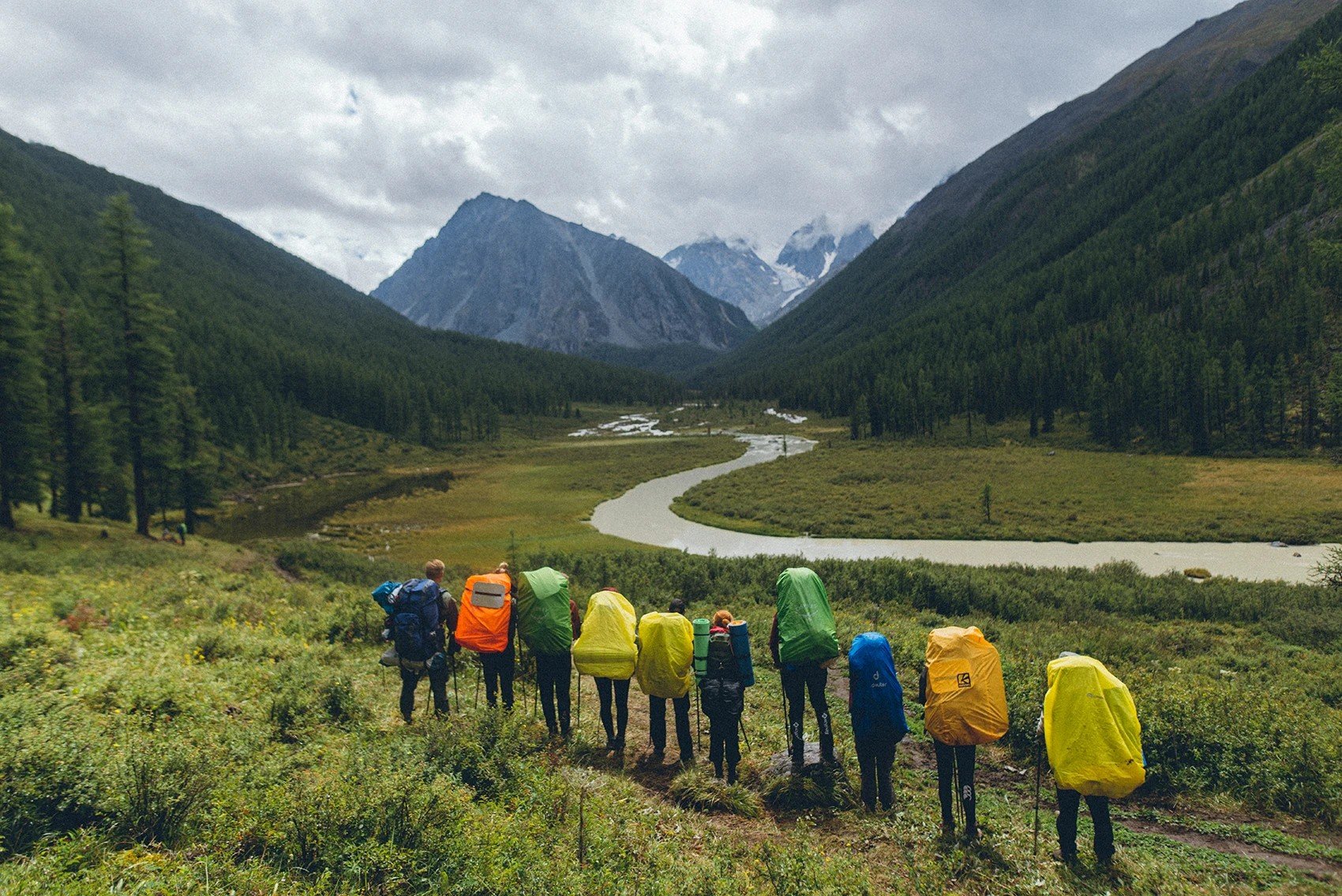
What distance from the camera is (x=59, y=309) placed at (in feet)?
117

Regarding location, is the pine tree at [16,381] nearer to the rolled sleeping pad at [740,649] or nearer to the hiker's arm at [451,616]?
the hiker's arm at [451,616]

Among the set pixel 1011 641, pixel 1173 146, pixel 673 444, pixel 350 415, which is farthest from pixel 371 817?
pixel 1173 146

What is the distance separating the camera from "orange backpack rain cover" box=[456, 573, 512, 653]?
9.97 m

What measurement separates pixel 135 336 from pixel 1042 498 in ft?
238

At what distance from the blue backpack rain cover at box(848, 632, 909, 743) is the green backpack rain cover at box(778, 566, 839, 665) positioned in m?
0.59

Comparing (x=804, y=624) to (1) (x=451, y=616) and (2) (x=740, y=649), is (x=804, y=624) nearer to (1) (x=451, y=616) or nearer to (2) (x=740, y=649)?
(2) (x=740, y=649)

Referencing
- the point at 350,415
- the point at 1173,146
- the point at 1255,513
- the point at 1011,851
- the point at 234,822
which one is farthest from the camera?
the point at 1173,146

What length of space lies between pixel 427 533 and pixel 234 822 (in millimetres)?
50117

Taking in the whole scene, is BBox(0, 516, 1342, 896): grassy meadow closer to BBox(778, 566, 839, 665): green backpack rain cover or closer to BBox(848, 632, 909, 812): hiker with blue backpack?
BBox(848, 632, 909, 812): hiker with blue backpack

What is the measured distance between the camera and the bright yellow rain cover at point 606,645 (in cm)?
921

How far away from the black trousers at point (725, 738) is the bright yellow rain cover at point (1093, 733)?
177 inches

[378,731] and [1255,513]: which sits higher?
[378,731]

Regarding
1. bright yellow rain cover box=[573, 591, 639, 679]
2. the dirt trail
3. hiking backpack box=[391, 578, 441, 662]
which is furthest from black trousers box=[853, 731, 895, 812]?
hiking backpack box=[391, 578, 441, 662]

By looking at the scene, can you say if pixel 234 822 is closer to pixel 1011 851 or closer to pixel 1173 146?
pixel 1011 851
